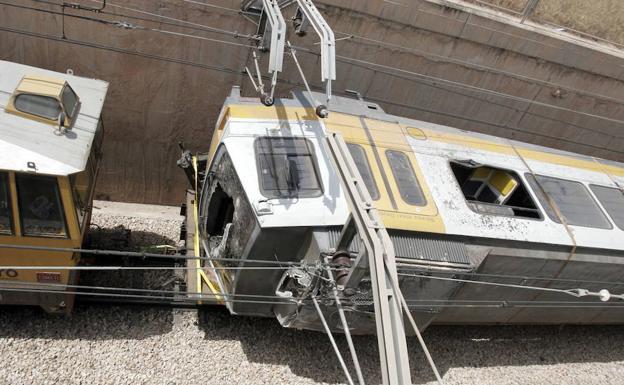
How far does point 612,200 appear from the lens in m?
8.70

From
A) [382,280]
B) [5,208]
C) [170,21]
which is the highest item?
[382,280]

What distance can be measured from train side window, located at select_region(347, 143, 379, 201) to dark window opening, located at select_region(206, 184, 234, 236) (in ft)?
6.91

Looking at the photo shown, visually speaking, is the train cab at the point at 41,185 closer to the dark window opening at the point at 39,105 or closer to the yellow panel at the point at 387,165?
the dark window opening at the point at 39,105

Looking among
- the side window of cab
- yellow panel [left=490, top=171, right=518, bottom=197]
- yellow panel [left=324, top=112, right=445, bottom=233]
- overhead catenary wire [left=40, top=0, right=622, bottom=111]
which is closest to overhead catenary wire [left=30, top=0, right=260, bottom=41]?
overhead catenary wire [left=40, top=0, right=622, bottom=111]

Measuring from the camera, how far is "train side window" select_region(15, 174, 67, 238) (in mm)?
5768

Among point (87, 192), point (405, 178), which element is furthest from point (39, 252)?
point (405, 178)

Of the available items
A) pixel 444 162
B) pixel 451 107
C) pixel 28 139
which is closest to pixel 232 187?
pixel 28 139

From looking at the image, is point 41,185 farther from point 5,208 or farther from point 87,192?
point 87,192

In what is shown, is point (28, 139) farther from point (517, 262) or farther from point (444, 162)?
point (517, 262)

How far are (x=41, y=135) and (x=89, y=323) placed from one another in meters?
2.89

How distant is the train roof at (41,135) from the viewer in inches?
221

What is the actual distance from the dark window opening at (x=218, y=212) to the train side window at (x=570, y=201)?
5.01 m

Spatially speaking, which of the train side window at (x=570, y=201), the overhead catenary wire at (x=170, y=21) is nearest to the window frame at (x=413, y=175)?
the train side window at (x=570, y=201)

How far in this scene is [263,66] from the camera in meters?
10.2
